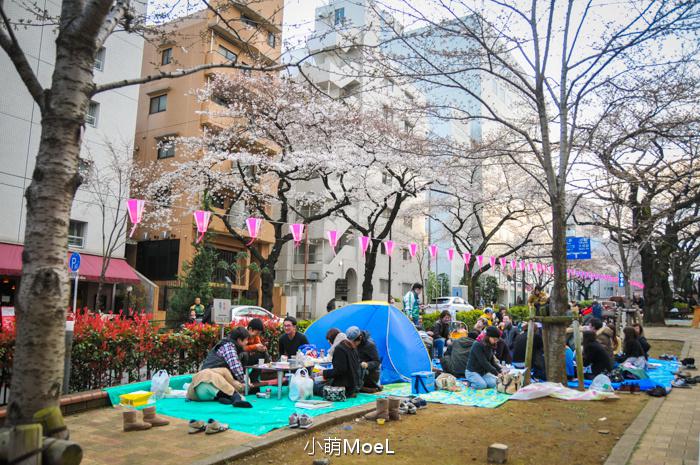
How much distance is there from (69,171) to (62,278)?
72cm

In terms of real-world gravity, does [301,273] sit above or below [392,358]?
above

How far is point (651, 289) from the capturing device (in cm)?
2547

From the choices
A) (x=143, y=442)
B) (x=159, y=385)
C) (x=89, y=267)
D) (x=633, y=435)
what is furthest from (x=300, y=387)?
(x=89, y=267)

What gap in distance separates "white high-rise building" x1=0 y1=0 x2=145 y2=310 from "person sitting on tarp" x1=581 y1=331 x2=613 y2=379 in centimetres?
1382

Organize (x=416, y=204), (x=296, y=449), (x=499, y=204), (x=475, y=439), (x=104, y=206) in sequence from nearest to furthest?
(x=296, y=449) → (x=475, y=439) → (x=104, y=206) → (x=499, y=204) → (x=416, y=204)

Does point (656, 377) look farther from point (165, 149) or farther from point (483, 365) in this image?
point (165, 149)

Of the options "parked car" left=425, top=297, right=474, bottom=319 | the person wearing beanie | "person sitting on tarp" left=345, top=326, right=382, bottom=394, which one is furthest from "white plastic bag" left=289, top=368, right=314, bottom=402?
"parked car" left=425, top=297, right=474, bottom=319

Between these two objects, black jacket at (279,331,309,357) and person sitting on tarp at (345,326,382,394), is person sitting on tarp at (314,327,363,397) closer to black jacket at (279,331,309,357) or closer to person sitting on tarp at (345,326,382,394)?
person sitting on tarp at (345,326,382,394)

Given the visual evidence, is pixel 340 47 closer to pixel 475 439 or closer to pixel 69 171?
pixel 69 171

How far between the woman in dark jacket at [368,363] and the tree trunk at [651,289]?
20.9m

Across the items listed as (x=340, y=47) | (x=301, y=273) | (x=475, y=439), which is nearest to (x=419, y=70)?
(x=340, y=47)

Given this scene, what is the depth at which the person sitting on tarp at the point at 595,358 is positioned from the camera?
965 centimetres

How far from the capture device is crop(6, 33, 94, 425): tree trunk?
319 centimetres

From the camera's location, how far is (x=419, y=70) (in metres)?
9.53
